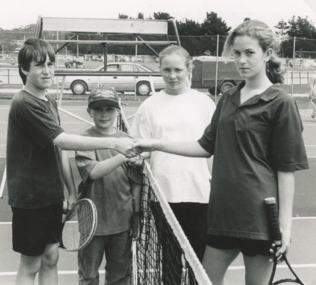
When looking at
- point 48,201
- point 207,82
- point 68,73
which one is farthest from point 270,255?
point 207,82

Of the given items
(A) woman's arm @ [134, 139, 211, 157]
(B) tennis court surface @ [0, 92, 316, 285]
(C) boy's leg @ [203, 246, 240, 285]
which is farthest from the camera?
(B) tennis court surface @ [0, 92, 316, 285]

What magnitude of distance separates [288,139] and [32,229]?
4.81 ft

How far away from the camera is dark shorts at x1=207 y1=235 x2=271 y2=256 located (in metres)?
2.52

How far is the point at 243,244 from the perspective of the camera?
256 centimetres

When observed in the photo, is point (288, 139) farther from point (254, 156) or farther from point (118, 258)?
point (118, 258)

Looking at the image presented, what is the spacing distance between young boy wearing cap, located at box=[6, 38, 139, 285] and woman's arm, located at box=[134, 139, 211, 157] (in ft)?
0.27

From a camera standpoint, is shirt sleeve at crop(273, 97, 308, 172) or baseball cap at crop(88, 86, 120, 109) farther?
baseball cap at crop(88, 86, 120, 109)

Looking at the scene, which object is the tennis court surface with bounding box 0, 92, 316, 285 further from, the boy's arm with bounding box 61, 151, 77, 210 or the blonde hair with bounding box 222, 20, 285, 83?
the blonde hair with bounding box 222, 20, 285, 83

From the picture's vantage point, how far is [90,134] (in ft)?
10.6

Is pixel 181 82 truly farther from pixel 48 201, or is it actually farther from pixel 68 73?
pixel 68 73

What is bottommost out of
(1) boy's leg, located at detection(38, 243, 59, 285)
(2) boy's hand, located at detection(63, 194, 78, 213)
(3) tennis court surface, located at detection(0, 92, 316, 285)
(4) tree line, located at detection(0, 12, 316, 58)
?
(3) tennis court surface, located at detection(0, 92, 316, 285)

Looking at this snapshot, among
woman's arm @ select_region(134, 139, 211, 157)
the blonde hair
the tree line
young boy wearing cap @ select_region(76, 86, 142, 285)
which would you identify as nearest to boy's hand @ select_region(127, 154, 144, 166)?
young boy wearing cap @ select_region(76, 86, 142, 285)

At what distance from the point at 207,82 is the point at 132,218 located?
20.0 metres

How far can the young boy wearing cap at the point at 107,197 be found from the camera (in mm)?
3164
